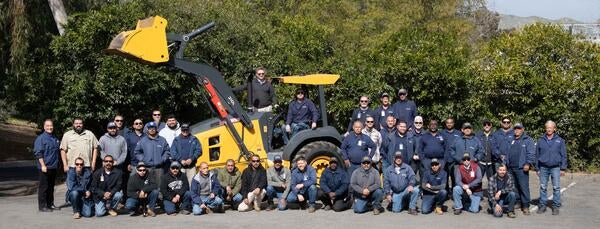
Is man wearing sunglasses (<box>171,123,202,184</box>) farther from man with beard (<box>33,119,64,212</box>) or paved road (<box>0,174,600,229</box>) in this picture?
man with beard (<box>33,119,64,212</box>)

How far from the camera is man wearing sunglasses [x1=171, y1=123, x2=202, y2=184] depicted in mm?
12797

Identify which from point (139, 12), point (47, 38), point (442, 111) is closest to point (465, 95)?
point (442, 111)

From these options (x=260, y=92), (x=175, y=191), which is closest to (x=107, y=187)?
(x=175, y=191)

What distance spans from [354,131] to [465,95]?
7.14 meters

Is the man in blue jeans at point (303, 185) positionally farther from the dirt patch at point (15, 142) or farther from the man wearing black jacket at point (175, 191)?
the dirt patch at point (15, 142)

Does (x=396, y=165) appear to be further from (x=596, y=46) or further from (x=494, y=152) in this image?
(x=596, y=46)

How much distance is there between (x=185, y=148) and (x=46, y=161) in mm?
2346

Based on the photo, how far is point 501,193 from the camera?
Result: 12.2 meters

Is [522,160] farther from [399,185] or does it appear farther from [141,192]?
[141,192]

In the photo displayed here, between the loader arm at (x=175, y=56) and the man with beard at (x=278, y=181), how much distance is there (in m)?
0.72

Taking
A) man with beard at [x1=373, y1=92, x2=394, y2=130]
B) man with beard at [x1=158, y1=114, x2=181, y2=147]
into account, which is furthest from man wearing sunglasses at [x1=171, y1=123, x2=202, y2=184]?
man with beard at [x1=373, y1=92, x2=394, y2=130]

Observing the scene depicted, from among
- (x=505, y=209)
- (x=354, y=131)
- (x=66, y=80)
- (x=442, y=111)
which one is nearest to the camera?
(x=505, y=209)

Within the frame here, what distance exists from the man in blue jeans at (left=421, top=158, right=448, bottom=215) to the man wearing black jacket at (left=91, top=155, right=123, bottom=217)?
16.6ft

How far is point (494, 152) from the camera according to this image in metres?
13.3
